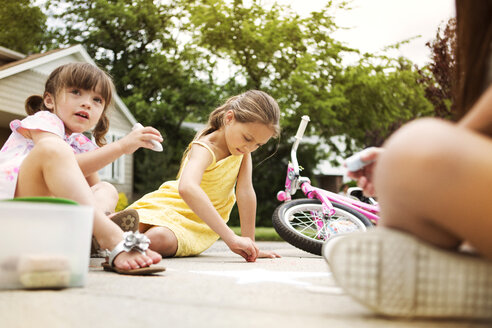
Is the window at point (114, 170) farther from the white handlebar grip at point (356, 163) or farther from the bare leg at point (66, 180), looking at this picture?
the white handlebar grip at point (356, 163)

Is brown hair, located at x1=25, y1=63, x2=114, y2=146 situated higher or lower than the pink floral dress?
higher

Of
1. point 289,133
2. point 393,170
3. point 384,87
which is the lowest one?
point 289,133

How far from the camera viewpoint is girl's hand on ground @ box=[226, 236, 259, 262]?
2.42m

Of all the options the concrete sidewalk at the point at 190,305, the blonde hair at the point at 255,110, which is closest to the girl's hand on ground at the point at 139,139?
the concrete sidewalk at the point at 190,305

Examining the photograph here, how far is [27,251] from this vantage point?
1340mm

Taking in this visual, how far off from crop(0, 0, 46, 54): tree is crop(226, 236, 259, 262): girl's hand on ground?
18.3 meters

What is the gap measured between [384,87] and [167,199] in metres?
13.4

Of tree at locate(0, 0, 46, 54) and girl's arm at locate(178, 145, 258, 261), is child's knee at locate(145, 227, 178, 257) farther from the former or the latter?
tree at locate(0, 0, 46, 54)

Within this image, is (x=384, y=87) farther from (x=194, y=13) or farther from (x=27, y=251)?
(x=27, y=251)

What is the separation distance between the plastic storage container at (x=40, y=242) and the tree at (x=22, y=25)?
18947mm

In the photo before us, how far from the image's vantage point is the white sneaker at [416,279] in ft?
3.27

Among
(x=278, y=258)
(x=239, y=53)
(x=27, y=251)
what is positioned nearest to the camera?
(x=27, y=251)

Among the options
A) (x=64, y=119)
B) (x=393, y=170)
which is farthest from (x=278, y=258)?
(x=393, y=170)

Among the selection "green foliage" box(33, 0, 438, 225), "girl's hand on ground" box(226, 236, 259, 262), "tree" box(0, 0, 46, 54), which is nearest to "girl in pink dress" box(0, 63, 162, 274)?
"girl's hand on ground" box(226, 236, 259, 262)
